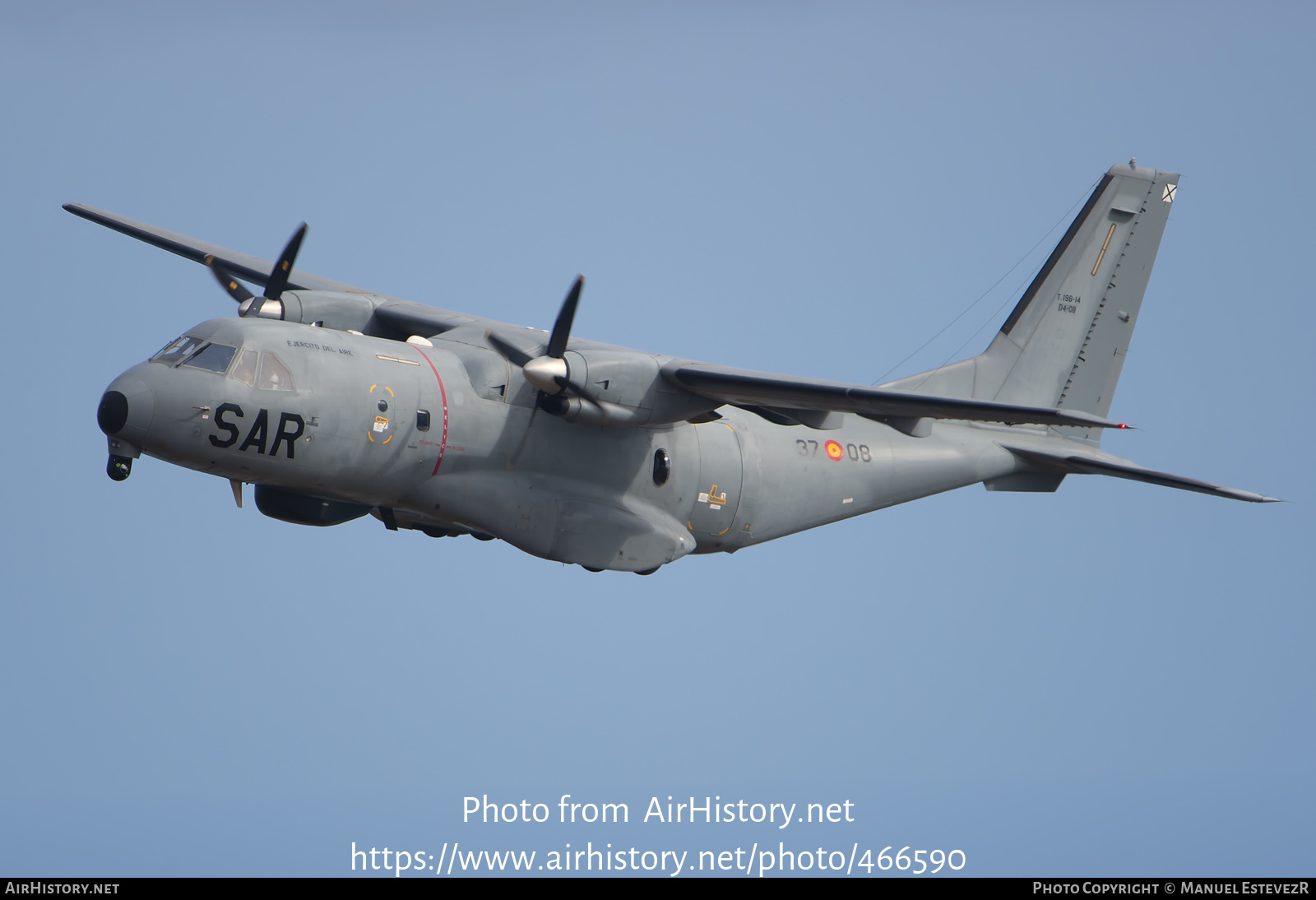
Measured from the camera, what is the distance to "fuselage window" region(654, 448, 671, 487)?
15836 millimetres

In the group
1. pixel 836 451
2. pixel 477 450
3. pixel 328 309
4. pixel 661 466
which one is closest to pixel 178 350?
pixel 477 450

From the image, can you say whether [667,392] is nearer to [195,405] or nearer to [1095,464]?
[195,405]

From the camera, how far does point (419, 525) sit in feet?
51.2

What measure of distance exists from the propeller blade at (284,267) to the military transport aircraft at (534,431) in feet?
0.09

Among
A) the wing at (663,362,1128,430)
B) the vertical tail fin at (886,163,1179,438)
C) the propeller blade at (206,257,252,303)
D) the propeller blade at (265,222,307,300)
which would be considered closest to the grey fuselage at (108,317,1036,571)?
the wing at (663,362,1128,430)

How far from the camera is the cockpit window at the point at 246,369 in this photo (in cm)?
1321

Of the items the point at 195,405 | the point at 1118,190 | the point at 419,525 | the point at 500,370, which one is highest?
the point at 1118,190

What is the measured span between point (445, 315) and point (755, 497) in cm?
454

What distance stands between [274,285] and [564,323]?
409 centimetres

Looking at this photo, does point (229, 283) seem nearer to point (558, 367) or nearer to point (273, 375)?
point (273, 375)

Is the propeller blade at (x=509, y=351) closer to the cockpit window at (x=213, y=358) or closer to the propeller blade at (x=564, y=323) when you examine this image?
the propeller blade at (x=564, y=323)

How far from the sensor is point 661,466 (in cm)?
1586

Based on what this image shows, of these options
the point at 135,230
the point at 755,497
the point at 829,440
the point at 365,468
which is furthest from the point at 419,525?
the point at 135,230

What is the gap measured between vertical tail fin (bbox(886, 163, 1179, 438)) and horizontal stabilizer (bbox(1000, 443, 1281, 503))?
126 centimetres
